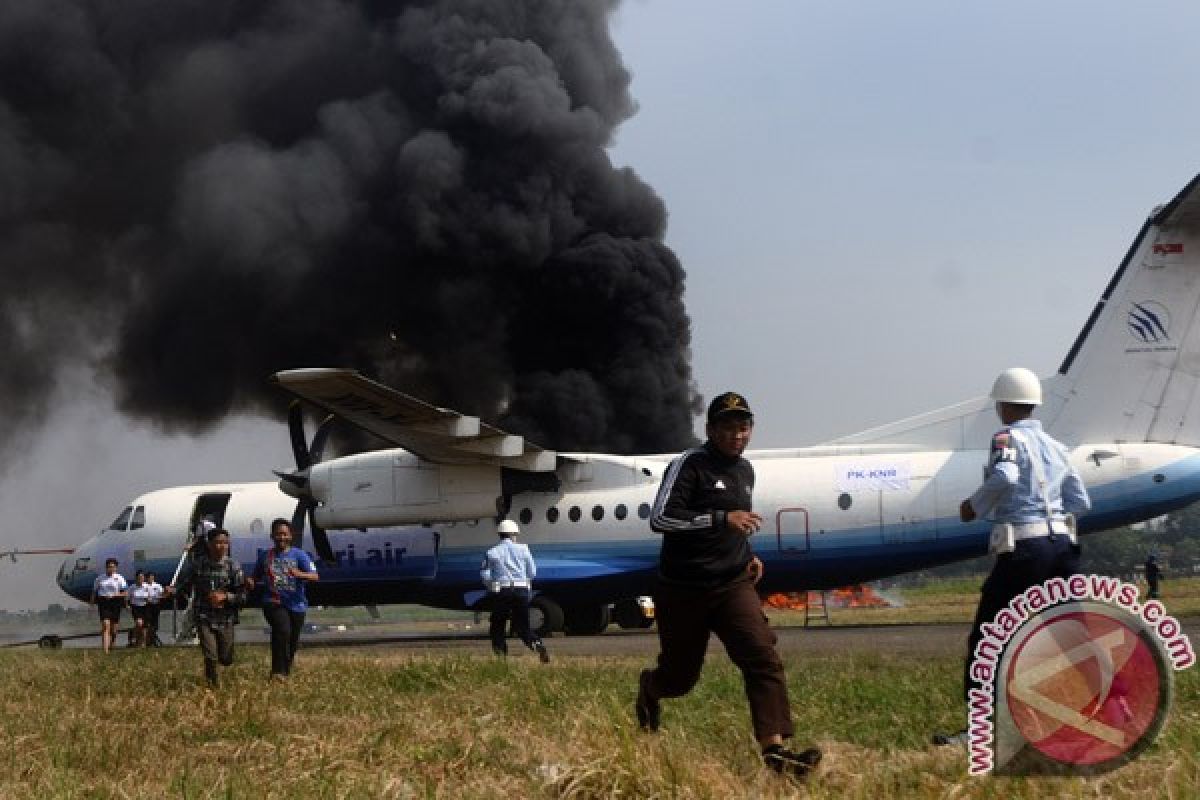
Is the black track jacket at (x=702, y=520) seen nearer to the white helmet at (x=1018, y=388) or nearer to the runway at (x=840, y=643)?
the white helmet at (x=1018, y=388)

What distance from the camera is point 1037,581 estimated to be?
261 inches

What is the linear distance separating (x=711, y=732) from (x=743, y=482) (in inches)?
59.1

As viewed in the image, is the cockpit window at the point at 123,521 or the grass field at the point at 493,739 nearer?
the grass field at the point at 493,739

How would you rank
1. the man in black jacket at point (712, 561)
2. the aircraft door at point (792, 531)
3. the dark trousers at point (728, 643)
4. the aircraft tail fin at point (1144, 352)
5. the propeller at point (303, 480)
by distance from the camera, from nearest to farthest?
the dark trousers at point (728, 643) < the man in black jacket at point (712, 561) < the aircraft tail fin at point (1144, 352) < the aircraft door at point (792, 531) < the propeller at point (303, 480)

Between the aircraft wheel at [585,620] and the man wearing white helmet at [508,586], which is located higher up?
the man wearing white helmet at [508,586]

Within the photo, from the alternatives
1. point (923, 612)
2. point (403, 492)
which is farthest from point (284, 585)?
point (923, 612)

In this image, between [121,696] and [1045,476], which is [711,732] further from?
[121,696]

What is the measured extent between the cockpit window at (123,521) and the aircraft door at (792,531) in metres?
12.6

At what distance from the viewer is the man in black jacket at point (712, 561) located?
21.5ft

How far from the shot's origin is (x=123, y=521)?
26.4m

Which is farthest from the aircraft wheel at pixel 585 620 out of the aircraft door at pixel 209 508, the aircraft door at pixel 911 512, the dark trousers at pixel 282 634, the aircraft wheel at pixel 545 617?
the dark trousers at pixel 282 634

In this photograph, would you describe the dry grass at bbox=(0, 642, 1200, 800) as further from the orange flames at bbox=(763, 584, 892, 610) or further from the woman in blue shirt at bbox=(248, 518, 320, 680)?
the orange flames at bbox=(763, 584, 892, 610)

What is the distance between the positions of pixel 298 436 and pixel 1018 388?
18525 mm

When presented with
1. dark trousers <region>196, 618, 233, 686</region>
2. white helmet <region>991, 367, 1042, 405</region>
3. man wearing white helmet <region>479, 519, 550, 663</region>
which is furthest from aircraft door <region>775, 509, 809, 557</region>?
white helmet <region>991, 367, 1042, 405</region>
